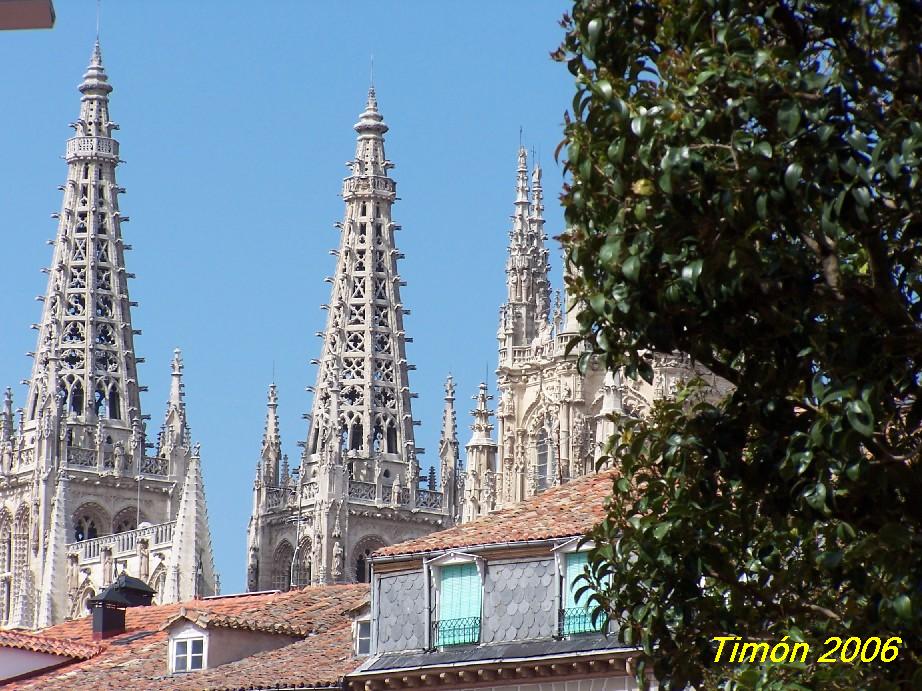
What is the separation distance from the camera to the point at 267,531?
127m

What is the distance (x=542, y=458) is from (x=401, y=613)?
2596 inches

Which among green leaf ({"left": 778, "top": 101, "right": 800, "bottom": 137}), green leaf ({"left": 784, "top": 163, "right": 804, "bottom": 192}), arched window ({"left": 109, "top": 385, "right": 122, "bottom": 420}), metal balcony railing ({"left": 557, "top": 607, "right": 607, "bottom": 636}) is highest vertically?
arched window ({"left": 109, "top": 385, "right": 122, "bottom": 420})

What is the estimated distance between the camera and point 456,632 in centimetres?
3653

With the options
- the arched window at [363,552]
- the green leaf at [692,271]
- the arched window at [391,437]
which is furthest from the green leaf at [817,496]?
the arched window at [391,437]

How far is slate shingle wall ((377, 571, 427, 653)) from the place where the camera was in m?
37.3

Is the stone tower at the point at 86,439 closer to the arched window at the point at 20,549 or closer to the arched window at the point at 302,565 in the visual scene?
the arched window at the point at 20,549

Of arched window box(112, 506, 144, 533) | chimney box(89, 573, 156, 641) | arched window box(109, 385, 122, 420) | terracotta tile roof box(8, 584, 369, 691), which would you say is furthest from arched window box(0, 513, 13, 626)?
terracotta tile roof box(8, 584, 369, 691)

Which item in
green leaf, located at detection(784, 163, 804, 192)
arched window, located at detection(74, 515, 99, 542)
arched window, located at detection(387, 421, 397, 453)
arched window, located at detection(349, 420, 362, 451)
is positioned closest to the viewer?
green leaf, located at detection(784, 163, 804, 192)

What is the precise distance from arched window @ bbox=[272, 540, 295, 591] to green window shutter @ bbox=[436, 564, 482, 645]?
89031 mm

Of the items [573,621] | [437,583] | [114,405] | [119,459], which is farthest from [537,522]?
[114,405]

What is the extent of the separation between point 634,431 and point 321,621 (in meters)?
24.0

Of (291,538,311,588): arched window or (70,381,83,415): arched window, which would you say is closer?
(291,538,311,588): arched window

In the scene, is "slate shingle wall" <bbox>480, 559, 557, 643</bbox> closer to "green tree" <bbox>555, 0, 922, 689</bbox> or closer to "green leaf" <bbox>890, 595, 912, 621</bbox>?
"green tree" <bbox>555, 0, 922, 689</bbox>

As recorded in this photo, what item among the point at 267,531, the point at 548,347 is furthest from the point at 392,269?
the point at 548,347
